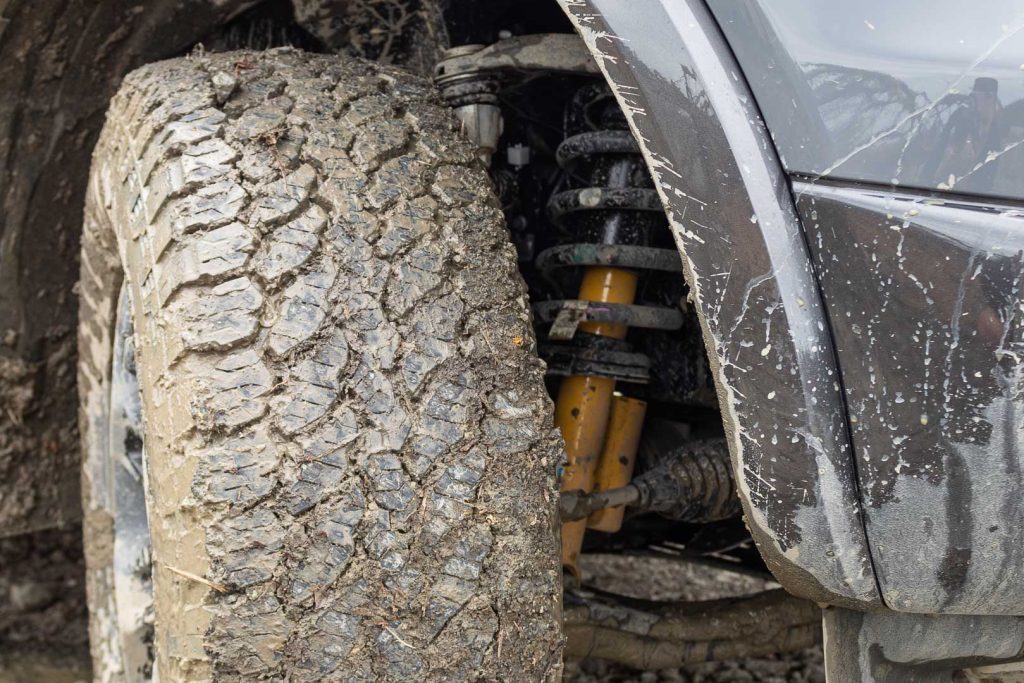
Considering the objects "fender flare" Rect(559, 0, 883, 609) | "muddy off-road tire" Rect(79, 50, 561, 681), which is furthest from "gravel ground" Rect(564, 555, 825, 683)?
"fender flare" Rect(559, 0, 883, 609)

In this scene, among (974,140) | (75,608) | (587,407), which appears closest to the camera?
(974,140)

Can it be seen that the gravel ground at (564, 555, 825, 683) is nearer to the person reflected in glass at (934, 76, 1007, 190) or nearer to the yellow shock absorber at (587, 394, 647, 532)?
the yellow shock absorber at (587, 394, 647, 532)

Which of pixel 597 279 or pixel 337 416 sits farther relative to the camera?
pixel 597 279

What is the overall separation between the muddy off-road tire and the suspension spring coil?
0.88ft

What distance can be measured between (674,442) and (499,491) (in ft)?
2.98

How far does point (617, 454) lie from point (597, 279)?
0.31 m

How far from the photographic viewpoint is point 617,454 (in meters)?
1.58

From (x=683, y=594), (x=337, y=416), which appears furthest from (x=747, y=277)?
(x=683, y=594)

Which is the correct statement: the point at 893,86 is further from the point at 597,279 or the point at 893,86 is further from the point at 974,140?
the point at 597,279

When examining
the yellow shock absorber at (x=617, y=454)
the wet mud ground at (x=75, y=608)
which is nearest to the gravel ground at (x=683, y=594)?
the wet mud ground at (x=75, y=608)

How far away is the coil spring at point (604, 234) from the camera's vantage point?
4.43 ft

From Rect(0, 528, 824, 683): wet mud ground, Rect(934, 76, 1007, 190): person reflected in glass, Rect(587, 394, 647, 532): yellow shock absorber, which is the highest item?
Rect(934, 76, 1007, 190): person reflected in glass

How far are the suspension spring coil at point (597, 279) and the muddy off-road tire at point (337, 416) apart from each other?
0.27 metres

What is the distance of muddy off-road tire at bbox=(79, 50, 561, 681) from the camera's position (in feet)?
3.16
